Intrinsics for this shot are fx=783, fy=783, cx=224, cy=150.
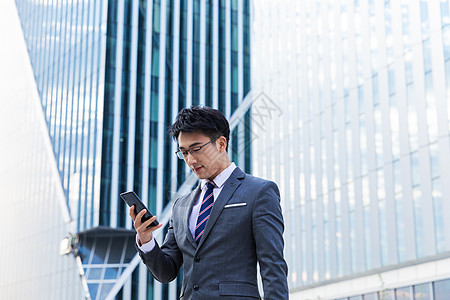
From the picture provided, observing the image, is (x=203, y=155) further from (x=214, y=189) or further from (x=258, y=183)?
(x=258, y=183)

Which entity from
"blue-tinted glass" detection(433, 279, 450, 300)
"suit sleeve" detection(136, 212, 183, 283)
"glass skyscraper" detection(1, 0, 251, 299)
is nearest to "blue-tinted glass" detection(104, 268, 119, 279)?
"glass skyscraper" detection(1, 0, 251, 299)

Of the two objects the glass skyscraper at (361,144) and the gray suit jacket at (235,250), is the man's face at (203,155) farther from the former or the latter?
the glass skyscraper at (361,144)

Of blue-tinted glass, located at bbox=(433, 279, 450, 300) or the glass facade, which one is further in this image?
the glass facade

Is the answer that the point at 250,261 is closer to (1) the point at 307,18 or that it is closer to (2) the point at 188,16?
(1) the point at 307,18

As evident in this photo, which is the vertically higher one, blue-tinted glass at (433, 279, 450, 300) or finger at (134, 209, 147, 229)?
finger at (134, 209, 147, 229)

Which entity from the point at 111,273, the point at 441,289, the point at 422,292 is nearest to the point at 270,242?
the point at 441,289

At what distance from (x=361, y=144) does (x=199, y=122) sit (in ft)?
101

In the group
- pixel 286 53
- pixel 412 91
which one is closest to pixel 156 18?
pixel 286 53

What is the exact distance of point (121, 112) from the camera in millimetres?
42344

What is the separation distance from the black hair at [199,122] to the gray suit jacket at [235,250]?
290 mm

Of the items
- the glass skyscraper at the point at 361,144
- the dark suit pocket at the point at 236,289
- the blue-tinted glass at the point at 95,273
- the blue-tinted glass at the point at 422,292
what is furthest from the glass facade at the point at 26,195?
the dark suit pocket at the point at 236,289

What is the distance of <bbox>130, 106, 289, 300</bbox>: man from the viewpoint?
3840mm

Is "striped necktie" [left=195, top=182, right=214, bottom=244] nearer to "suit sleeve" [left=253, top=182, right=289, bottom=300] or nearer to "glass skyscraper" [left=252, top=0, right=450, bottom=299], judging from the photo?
"suit sleeve" [left=253, top=182, right=289, bottom=300]

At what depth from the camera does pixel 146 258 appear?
4.07m
